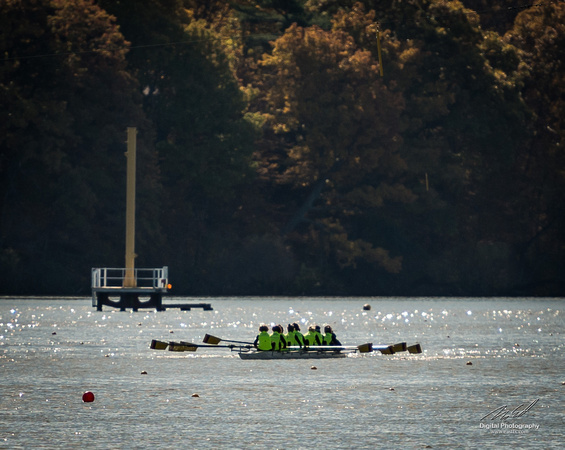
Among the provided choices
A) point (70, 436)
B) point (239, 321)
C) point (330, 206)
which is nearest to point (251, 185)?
point (330, 206)

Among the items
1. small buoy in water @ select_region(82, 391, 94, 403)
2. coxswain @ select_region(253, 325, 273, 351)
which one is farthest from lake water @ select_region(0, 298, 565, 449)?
coxswain @ select_region(253, 325, 273, 351)

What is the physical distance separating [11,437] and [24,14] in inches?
2553

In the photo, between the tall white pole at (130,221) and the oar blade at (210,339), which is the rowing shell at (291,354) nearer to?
the oar blade at (210,339)

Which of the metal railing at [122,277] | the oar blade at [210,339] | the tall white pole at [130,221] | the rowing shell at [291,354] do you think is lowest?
the rowing shell at [291,354]

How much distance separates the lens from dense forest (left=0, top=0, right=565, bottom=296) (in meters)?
83.0

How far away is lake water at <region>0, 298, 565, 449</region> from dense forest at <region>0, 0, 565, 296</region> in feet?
117

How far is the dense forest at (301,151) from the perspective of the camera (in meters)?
83.0

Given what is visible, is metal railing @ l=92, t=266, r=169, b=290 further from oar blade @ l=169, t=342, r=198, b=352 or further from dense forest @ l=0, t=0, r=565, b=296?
oar blade @ l=169, t=342, r=198, b=352

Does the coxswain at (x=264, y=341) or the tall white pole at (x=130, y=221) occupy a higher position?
the tall white pole at (x=130, y=221)

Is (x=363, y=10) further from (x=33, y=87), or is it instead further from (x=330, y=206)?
(x=33, y=87)

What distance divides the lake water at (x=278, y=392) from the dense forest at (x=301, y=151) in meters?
35.6

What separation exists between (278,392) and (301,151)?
6633 centimetres

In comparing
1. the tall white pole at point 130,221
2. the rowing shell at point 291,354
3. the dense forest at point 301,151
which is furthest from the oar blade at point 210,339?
the dense forest at point 301,151

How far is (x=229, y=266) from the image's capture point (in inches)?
3543
